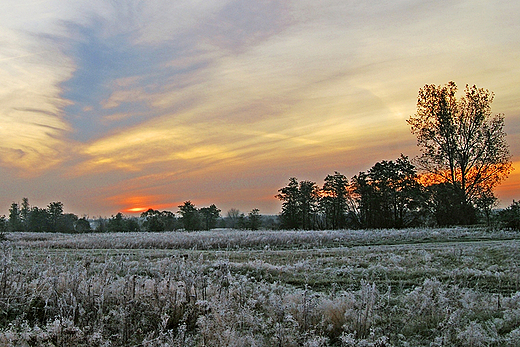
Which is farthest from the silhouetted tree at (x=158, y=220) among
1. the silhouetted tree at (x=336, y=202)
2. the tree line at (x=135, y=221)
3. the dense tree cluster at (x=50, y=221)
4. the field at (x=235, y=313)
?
the field at (x=235, y=313)

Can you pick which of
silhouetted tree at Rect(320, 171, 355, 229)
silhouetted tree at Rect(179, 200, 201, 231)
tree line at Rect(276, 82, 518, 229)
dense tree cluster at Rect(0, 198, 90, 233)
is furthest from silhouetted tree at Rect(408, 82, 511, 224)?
dense tree cluster at Rect(0, 198, 90, 233)

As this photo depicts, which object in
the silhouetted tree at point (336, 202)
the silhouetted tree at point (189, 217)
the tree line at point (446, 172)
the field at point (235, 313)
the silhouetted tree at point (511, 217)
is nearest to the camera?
the field at point (235, 313)

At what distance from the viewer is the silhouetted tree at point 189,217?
6819 centimetres

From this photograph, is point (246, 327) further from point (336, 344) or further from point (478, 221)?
point (478, 221)

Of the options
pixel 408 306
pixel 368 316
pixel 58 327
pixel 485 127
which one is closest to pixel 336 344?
pixel 368 316

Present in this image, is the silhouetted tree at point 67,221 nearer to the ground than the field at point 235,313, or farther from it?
farther from it

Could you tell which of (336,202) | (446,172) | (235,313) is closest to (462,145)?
(446,172)

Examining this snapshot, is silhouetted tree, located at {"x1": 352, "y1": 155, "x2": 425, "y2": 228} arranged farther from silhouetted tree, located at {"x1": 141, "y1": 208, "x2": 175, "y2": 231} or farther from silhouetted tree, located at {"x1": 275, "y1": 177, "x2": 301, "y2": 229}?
silhouetted tree, located at {"x1": 141, "y1": 208, "x2": 175, "y2": 231}

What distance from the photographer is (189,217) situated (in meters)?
68.7

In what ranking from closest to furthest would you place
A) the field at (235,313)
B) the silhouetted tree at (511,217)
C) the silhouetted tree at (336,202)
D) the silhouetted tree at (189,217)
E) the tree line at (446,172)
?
the field at (235,313)
the silhouetted tree at (511,217)
the tree line at (446,172)
the silhouetted tree at (336,202)
the silhouetted tree at (189,217)

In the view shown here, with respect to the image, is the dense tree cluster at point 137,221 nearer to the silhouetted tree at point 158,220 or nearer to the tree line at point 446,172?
the silhouetted tree at point 158,220

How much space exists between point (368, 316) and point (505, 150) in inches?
1590

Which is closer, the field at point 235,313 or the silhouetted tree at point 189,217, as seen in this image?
the field at point 235,313

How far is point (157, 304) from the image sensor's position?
717cm
